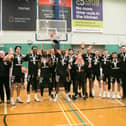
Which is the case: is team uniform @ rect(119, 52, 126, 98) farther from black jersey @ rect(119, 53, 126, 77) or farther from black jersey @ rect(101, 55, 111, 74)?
black jersey @ rect(101, 55, 111, 74)

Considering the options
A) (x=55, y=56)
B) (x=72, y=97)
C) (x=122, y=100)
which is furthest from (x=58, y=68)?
(x=122, y=100)

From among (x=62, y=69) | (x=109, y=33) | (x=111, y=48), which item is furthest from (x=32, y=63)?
(x=109, y=33)

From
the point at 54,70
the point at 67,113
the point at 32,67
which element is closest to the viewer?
the point at 67,113

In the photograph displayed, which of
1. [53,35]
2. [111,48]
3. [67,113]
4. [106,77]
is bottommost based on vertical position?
[67,113]

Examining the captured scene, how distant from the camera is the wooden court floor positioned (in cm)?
450

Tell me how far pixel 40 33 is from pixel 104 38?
174 inches

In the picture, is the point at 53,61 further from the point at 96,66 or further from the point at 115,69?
the point at 115,69

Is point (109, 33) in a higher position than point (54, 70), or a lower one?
higher

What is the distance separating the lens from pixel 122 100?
666 centimetres

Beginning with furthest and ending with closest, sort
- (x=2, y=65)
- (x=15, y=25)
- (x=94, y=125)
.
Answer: (x=15, y=25)
(x=2, y=65)
(x=94, y=125)

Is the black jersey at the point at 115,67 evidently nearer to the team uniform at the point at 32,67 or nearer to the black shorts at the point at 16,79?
the team uniform at the point at 32,67

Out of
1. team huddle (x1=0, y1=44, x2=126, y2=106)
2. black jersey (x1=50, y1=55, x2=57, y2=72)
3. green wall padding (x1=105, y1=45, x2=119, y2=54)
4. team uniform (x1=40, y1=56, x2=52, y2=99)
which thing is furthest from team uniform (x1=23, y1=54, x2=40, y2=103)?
green wall padding (x1=105, y1=45, x2=119, y2=54)

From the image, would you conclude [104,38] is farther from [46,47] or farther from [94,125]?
[94,125]

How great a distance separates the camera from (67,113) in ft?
17.2
